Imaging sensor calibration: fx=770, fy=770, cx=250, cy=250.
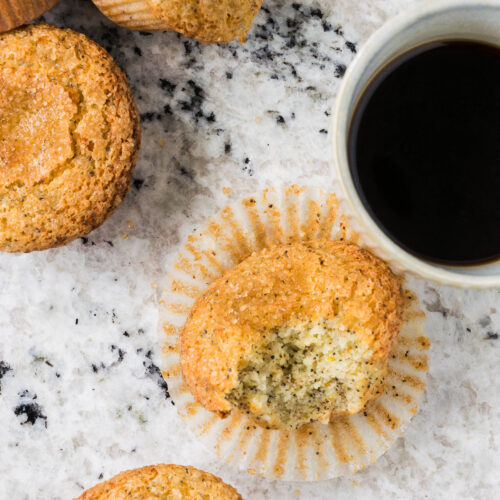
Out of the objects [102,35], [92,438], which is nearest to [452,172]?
[102,35]

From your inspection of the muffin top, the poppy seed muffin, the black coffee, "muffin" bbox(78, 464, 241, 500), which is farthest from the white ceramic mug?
"muffin" bbox(78, 464, 241, 500)

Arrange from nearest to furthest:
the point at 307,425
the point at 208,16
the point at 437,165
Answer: the point at 437,165, the point at 208,16, the point at 307,425

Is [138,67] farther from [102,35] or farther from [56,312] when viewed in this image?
[56,312]

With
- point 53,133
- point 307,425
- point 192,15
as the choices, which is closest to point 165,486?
point 307,425

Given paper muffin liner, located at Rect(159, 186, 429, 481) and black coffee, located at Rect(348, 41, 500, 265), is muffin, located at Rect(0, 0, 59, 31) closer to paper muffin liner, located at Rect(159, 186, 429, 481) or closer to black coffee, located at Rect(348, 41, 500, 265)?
paper muffin liner, located at Rect(159, 186, 429, 481)

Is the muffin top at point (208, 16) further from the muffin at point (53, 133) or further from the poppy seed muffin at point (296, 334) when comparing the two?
the poppy seed muffin at point (296, 334)

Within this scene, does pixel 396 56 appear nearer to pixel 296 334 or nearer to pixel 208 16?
pixel 208 16
